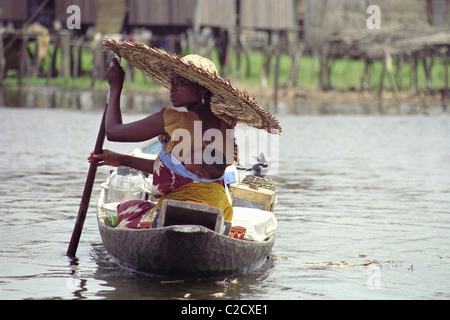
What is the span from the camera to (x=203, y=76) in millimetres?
5398

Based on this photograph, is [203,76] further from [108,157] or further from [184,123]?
[108,157]

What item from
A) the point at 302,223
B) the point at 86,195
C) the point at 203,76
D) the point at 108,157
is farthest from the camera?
the point at 302,223

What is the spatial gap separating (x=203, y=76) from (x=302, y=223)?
2.97 metres

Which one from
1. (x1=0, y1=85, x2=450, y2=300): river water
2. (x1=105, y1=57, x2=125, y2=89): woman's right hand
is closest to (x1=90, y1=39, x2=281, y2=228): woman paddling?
(x1=105, y1=57, x2=125, y2=89): woman's right hand

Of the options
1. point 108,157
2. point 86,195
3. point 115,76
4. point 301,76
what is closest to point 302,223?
point 86,195

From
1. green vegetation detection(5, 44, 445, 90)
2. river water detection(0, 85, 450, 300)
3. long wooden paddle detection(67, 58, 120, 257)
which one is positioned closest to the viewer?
river water detection(0, 85, 450, 300)

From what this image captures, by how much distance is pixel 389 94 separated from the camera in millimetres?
27828

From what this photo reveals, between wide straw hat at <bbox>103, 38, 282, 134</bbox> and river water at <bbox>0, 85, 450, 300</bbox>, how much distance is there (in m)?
1.13

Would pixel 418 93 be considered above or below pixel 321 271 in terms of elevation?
above

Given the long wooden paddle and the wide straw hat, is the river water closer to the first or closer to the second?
the long wooden paddle

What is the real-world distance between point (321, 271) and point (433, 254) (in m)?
1.11

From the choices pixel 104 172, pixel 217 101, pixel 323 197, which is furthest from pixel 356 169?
pixel 217 101

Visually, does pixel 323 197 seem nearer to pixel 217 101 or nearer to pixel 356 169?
pixel 356 169

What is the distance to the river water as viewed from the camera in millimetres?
5676
